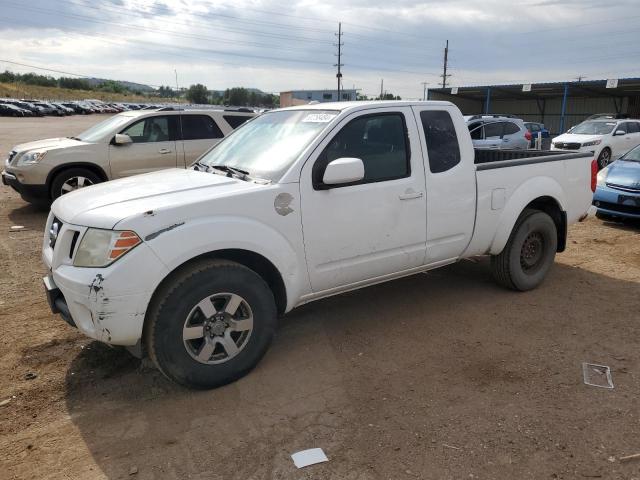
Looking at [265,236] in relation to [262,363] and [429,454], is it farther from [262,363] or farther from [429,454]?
[429,454]

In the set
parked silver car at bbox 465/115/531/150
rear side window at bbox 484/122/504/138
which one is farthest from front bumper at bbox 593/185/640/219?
rear side window at bbox 484/122/504/138

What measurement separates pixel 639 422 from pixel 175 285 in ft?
9.48

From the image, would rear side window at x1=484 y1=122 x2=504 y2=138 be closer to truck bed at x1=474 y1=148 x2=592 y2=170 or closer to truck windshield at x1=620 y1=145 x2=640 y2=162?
truck windshield at x1=620 y1=145 x2=640 y2=162

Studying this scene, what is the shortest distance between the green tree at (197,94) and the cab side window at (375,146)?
9858cm

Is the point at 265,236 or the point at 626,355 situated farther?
the point at 626,355

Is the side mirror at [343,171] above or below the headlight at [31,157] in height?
above

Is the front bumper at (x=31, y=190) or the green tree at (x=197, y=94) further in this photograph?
the green tree at (x=197, y=94)

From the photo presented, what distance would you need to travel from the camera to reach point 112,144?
8.80 meters

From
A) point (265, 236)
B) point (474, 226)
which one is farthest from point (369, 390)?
point (474, 226)

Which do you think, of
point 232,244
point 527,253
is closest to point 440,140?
point 527,253

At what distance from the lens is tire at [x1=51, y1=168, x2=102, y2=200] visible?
8.58 m

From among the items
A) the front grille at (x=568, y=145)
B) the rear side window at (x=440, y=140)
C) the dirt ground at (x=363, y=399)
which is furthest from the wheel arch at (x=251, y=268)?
the front grille at (x=568, y=145)

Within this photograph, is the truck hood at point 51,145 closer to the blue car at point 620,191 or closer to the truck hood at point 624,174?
the blue car at point 620,191

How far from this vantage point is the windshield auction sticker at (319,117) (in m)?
3.93
